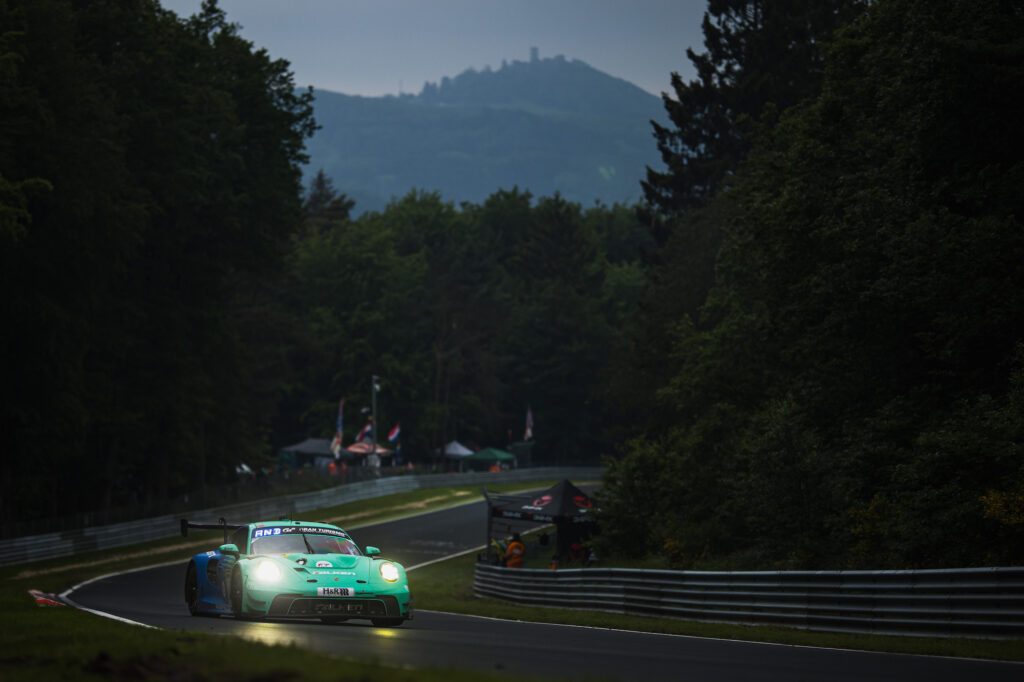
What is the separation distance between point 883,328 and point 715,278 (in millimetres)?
27799

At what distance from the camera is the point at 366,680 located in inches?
311

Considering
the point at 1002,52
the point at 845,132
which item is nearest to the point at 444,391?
the point at 845,132

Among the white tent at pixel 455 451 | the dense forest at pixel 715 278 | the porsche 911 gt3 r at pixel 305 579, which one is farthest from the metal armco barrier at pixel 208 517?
the porsche 911 gt3 r at pixel 305 579

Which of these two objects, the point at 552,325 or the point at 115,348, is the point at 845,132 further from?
the point at 552,325

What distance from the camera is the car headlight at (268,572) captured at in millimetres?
14648

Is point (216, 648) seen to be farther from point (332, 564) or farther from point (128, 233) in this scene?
point (128, 233)

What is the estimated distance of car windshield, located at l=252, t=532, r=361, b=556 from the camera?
15.4 m

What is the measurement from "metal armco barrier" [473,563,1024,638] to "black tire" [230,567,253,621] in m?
7.90

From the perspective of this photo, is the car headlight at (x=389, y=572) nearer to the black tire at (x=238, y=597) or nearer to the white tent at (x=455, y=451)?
the black tire at (x=238, y=597)

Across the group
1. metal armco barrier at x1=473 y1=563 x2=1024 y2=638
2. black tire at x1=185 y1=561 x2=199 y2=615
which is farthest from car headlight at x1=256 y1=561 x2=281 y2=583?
metal armco barrier at x1=473 y1=563 x2=1024 y2=638

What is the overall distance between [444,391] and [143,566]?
72501 mm

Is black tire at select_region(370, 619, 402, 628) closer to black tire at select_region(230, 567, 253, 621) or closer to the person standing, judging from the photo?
black tire at select_region(230, 567, 253, 621)

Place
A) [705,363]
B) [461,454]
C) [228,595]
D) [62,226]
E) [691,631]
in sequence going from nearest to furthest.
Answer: [228,595]
[691,631]
[705,363]
[62,226]
[461,454]

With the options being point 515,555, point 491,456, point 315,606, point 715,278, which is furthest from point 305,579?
point 491,456
